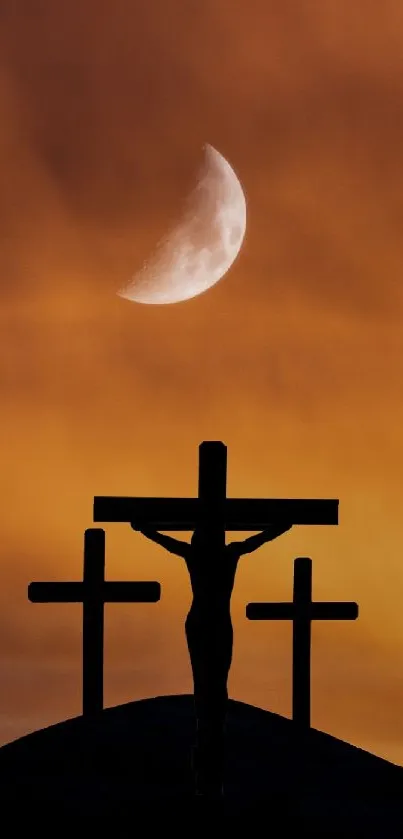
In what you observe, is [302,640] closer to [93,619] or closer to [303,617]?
[303,617]

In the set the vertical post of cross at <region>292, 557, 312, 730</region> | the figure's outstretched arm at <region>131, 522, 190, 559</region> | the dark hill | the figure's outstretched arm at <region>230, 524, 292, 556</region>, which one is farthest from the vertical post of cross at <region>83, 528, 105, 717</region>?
the vertical post of cross at <region>292, 557, 312, 730</region>

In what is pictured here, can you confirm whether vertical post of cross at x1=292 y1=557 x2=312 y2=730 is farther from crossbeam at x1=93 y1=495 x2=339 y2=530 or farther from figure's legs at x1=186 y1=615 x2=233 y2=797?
figure's legs at x1=186 y1=615 x2=233 y2=797

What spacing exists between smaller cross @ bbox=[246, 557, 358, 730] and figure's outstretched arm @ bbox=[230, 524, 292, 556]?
207cm

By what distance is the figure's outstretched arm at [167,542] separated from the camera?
12.8 m

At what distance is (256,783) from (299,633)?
2.02m

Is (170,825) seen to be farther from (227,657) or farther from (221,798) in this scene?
(227,657)

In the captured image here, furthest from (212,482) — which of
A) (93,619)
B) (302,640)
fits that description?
(302,640)

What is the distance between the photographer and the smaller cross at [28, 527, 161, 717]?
14211mm

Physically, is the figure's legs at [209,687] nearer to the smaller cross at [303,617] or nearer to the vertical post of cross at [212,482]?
the vertical post of cross at [212,482]

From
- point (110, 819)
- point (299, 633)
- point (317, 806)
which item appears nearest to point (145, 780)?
point (110, 819)

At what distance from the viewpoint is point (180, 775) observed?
13352 mm

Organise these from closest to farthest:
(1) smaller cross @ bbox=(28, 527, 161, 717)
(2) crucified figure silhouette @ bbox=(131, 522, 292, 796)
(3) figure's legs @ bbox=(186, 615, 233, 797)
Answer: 1. (3) figure's legs @ bbox=(186, 615, 233, 797)
2. (2) crucified figure silhouette @ bbox=(131, 522, 292, 796)
3. (1) smaller cross @ bbox=(28, 527, 161, 717)

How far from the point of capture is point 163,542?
12.9 m

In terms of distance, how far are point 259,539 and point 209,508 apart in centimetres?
60
